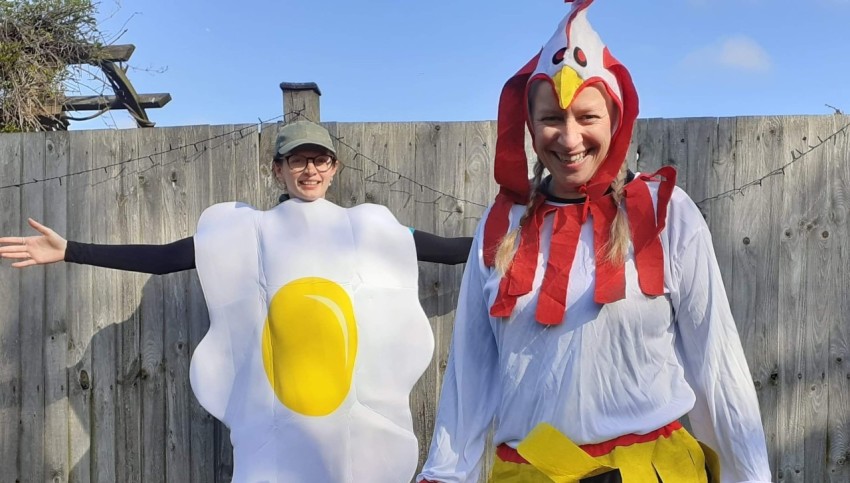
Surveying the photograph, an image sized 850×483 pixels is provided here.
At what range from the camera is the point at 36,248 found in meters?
2.41

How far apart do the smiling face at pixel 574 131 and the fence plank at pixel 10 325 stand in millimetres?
2438

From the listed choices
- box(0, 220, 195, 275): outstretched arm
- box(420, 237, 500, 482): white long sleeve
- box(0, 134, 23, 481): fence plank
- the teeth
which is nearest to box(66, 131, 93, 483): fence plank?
box(0, 134, 23, 481): fence plank

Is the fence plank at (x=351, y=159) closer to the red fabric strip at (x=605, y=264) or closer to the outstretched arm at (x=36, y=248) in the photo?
the outstretched arm at (x=36, y=248)

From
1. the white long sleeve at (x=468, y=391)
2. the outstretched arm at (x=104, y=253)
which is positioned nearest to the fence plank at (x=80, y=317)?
the outstretched arm at (x=104, y=253)

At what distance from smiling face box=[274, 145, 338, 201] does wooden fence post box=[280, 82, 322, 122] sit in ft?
1.41

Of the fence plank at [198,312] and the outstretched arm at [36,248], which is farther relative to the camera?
the fence plank at [198,312]

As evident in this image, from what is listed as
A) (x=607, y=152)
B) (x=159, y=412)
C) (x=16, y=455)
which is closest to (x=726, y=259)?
(x=607, y=152)

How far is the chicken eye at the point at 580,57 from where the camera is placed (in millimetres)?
1323

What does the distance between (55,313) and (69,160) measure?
0.63 metres

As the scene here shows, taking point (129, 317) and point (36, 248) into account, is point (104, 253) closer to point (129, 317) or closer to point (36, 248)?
point (36, 248)

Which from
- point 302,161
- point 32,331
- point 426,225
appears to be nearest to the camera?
point 302,161

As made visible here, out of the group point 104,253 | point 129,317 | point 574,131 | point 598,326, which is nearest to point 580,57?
point 574,131

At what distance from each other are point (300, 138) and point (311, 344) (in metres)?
0.70

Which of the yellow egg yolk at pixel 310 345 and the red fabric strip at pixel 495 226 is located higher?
the red fabric strip at pixel 495 226
